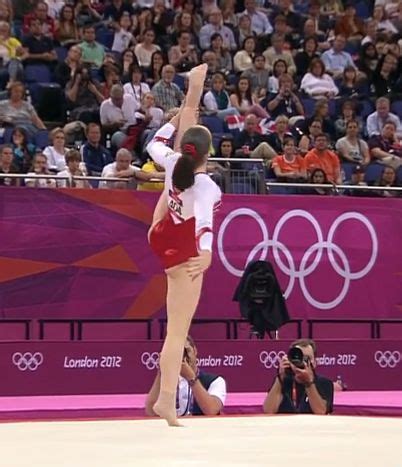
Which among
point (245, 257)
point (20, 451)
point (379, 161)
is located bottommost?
point (20, 451)

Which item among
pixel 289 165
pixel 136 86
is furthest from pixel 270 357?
pixel 136 86

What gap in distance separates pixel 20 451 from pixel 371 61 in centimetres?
1279

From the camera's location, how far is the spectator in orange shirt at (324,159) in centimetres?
1422

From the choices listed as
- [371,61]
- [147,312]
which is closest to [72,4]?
[371,61]

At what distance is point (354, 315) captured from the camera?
45.2ft

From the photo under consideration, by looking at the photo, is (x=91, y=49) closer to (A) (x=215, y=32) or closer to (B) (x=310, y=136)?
(A) (x=215, y=32)

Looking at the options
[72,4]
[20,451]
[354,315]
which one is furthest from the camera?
[72,4]

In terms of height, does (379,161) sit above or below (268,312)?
above

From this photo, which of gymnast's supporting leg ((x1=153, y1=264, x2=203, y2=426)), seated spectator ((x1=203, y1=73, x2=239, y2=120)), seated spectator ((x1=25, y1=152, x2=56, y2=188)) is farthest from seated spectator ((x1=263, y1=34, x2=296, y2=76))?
gymnast's supporting leg ((x1=153, y1=264, x2=203, y2=426))

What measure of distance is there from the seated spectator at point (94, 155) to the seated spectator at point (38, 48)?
1950 millimetres

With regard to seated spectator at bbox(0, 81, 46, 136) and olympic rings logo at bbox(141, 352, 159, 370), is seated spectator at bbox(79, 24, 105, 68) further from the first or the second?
olympic rings logo at bbox(141, 352, 159, 370)

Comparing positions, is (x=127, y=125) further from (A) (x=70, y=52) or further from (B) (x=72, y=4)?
(B) (x=72, y=4)

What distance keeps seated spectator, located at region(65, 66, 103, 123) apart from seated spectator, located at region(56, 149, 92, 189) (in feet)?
6.03

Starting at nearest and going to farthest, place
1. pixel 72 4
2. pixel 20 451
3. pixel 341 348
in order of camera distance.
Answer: pixel 20 451 → pixel 341 348 → pixel 72 4
